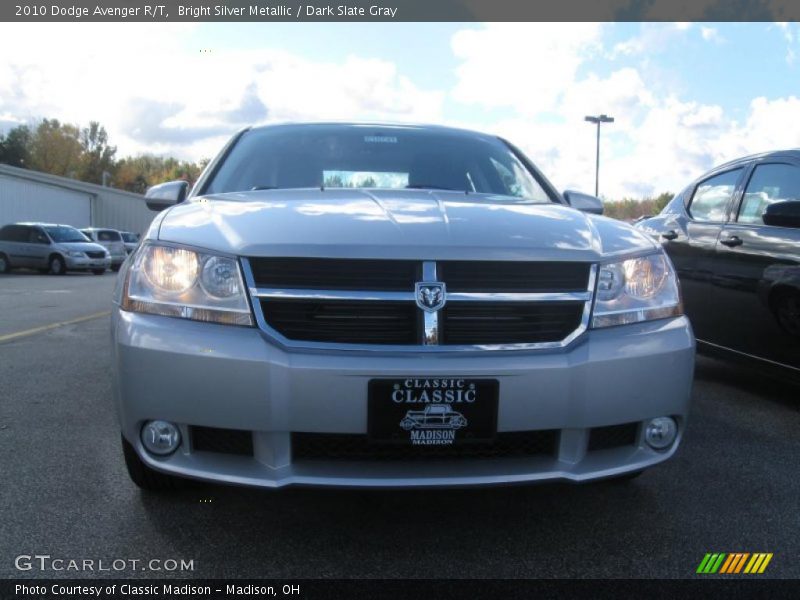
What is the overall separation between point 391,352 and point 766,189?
3580mm

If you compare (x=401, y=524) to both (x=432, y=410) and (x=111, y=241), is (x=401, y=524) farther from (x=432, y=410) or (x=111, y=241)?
(x=111, y=241)

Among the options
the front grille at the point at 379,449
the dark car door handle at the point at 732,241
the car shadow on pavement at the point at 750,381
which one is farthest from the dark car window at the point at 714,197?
the front grille at the point at 379,449

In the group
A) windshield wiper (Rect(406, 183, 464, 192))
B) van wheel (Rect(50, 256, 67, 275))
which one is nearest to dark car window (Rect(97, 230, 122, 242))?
van wheel (Rect(50, 256, 67, 275))

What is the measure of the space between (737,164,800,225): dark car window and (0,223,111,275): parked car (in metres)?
23.2

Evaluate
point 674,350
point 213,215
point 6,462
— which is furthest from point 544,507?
point 6,462

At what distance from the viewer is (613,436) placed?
2.51 m

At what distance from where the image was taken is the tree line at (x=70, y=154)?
7238 centimetres

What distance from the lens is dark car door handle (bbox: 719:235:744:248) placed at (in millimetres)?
4750

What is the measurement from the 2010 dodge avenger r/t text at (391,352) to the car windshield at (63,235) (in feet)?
80.6

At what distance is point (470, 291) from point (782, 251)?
2.73 metres

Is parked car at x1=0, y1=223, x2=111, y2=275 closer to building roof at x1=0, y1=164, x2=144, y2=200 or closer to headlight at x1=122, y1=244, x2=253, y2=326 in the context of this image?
building roof at x1=0, y1=164, x2=144, y2=200
